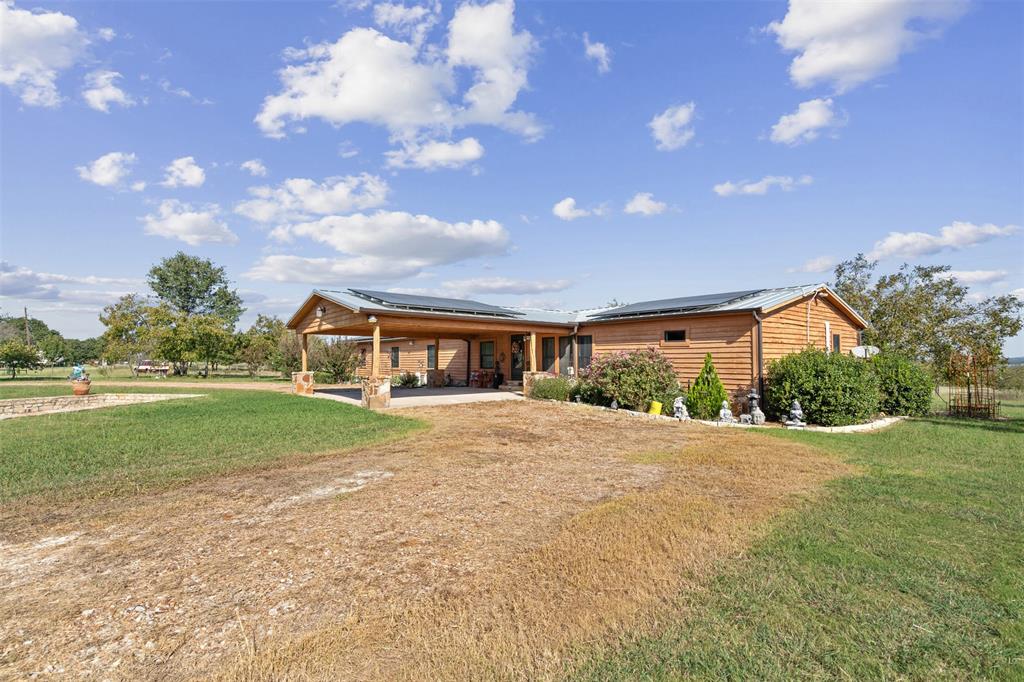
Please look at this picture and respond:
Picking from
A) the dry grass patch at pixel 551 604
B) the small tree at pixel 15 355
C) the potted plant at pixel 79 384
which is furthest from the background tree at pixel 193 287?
the dry grass patch at pixel 551 604

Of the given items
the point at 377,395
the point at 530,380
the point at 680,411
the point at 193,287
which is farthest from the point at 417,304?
the point at 193,287

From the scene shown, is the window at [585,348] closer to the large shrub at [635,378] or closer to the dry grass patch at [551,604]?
the large shrub at [635,378]

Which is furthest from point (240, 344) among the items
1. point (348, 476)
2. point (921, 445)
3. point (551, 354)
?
point (921, 445)

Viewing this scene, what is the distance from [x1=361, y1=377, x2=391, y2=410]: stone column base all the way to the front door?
296 inches

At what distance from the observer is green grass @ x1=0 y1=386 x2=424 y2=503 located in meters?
6.01

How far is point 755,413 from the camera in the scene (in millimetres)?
11562

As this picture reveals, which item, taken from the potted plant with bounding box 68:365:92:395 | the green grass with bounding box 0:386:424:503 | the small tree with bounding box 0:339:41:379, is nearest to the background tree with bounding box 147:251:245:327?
the small tree with bounding box 0:339:41:379

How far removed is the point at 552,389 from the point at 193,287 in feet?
166

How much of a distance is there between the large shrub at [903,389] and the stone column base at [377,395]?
13.6 meters

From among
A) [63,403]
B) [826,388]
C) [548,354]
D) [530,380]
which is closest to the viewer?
[826,388]

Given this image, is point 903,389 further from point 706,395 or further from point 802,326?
point 706,395

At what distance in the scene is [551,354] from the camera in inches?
730

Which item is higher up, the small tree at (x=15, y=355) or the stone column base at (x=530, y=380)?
the small tree at (x=15, y=355)

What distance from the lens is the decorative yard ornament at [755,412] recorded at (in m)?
11.5
